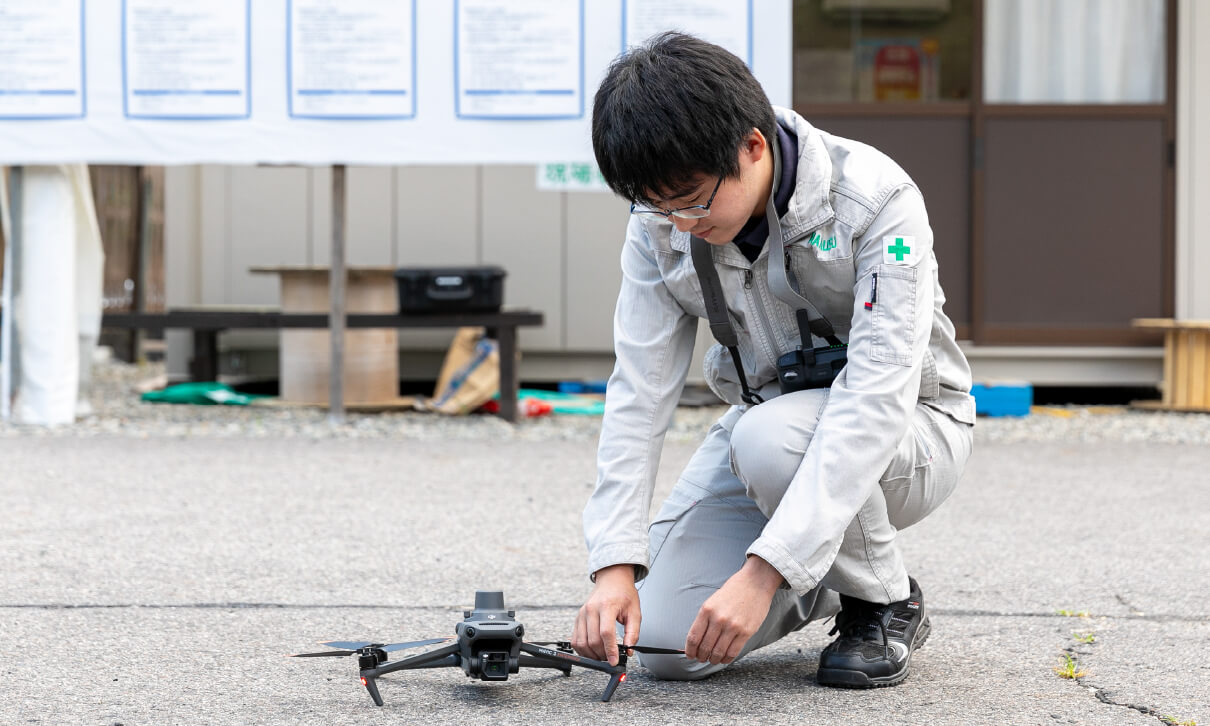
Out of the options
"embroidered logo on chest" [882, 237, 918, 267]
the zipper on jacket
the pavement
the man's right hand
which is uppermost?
"embroidered logo on chest" [882, 237, 918, 267]

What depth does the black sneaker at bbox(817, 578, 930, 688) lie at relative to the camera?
7.07 ft

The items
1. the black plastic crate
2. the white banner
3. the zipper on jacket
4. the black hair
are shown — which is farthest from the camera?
the black plastic crate

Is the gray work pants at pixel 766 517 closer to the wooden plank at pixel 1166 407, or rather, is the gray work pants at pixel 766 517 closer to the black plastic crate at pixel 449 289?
the black plastic crate at pixel 449 289

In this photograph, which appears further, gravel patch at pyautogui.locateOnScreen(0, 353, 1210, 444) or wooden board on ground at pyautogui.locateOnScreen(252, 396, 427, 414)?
wooden board on ground at pyautogui.locateOnScreen(252, 396, 427, 414)

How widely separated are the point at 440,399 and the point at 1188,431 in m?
3.47

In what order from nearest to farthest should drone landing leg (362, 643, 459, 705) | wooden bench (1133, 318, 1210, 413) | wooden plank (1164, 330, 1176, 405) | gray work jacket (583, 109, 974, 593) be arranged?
gray work jacket (583, 109, 974, 593), drone landing leg (362, 643, 459, 705), wooden bench (1133, 318, 1210, 413), wooden plank (1164, 330, 1176, 405)

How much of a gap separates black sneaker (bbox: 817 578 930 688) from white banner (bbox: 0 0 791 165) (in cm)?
360

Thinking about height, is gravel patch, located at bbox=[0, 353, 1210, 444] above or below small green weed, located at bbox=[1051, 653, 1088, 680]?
above

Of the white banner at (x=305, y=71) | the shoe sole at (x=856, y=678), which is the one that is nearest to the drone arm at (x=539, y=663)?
the shoe sole at (x=856, y=678)

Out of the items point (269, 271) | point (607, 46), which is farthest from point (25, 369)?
point (607, 46)

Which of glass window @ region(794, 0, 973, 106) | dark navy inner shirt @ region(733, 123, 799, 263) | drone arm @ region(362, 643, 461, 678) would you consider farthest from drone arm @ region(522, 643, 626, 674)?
glass window @ region(794, 0, 973, 106)

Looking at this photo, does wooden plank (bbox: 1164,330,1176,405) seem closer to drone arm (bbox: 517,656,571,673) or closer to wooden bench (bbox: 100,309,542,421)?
wooden bench (bbox: 100,309,542,421)

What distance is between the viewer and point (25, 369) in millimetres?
5633

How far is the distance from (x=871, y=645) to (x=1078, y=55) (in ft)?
18.8
